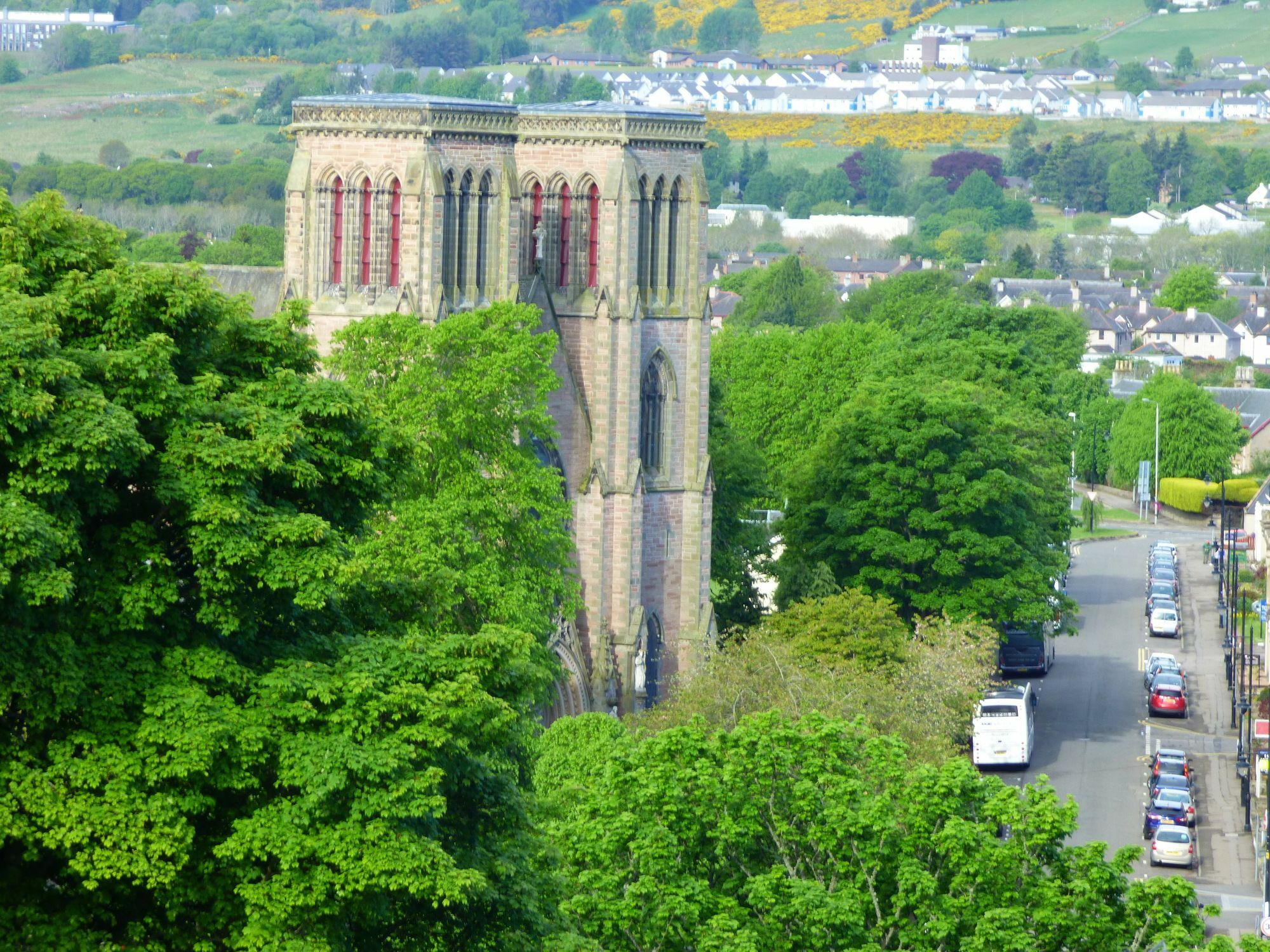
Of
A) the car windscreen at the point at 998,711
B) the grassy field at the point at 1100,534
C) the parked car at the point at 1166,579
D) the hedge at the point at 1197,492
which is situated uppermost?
the car windscreen at the point at 998,711

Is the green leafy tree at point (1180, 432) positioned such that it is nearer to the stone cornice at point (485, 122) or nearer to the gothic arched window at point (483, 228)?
the stone cornice at point (485, 122)

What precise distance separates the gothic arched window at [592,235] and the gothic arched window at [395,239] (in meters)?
5.24

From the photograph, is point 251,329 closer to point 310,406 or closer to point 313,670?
point 310,406

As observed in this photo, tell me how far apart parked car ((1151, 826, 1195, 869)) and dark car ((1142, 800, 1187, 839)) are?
0.93 meters

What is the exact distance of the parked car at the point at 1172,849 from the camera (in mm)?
56031

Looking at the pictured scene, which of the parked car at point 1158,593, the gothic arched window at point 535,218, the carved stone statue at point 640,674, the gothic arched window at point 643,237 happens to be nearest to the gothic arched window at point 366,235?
the gothic arched window at point 535,218

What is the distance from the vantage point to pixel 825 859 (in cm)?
3309

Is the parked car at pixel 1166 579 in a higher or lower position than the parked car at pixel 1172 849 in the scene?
→ lower

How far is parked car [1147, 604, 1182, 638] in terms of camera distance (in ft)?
293

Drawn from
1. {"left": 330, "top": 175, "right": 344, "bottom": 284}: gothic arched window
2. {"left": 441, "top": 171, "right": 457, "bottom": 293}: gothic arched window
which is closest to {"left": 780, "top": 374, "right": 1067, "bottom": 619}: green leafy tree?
{"left": 441, "top": 171, "right": 457, "bottom": 293}: gothic arched window

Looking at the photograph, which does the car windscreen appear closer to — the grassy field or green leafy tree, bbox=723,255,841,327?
the grassy field

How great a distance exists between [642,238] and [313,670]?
122 feet

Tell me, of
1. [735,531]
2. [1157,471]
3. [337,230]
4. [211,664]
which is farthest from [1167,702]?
[1157,471]

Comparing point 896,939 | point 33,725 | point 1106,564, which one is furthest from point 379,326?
point 1106,564
